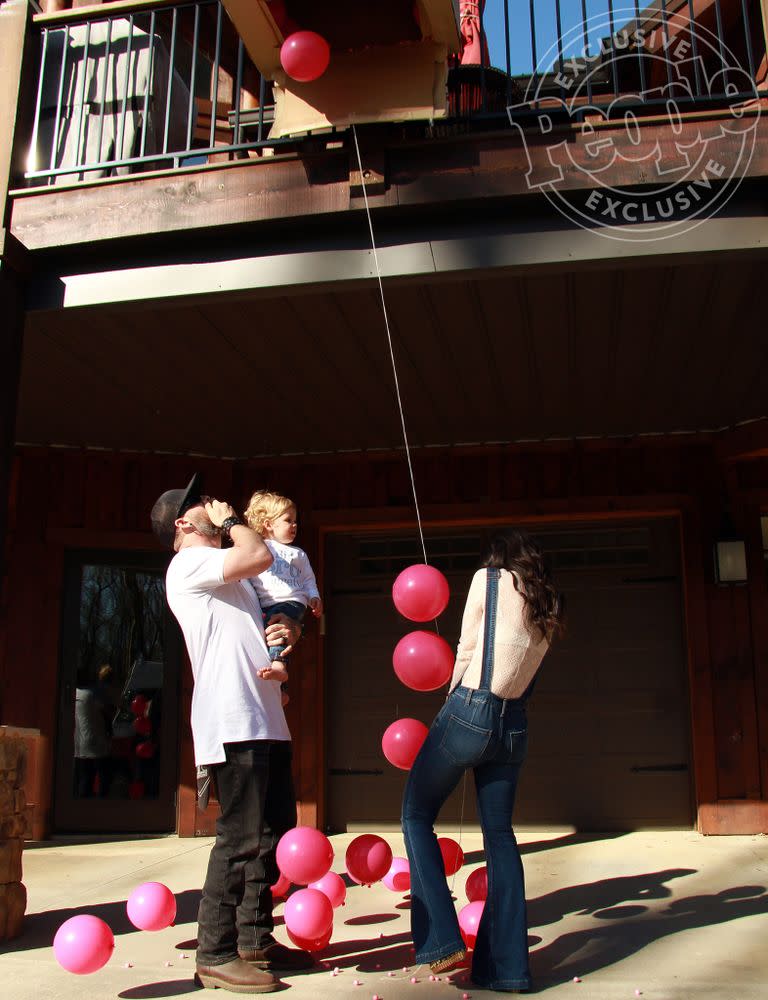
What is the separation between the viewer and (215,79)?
12.5 feet

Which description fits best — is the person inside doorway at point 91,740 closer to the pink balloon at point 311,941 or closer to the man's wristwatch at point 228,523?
the pink balloon at point 311,941

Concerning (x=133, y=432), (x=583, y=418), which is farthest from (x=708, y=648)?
(x=133, y=432)

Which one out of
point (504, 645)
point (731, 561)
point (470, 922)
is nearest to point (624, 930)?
point (470, 922)

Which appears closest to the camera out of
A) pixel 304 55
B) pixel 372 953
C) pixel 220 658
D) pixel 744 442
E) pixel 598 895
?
pixel 220 658

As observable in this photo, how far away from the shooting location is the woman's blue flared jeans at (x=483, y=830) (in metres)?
2.52

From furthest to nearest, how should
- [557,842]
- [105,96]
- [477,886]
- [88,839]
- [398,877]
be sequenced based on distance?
[88,839] < [557,842] < [105,96] < [398,877] < [477,886]

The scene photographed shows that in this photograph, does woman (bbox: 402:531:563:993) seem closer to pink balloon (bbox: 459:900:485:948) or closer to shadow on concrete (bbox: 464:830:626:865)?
pink balloon (bbox: 459:900:485:948)

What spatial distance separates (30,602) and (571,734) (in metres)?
3.66

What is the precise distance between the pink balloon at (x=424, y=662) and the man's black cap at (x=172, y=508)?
0.82 metres

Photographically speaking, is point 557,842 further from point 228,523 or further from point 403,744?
point 228,523

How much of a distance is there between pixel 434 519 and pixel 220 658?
11.6ft

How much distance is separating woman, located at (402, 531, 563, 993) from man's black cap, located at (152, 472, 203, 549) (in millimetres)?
961

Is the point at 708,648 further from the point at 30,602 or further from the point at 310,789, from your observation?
the point at 30,602

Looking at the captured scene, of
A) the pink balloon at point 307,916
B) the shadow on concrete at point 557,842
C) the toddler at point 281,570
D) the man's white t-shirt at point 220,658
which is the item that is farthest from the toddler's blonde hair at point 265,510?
the shadow on concrete at point 557,842
